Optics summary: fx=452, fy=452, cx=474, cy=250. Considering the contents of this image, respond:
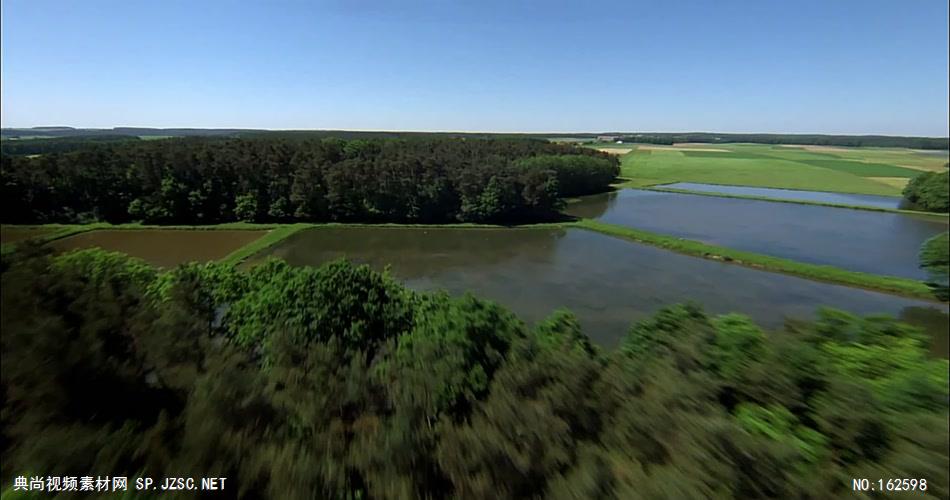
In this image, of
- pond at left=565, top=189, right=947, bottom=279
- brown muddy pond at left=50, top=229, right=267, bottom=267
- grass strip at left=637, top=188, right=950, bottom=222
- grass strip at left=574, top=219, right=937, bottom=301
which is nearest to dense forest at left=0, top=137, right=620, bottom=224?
brown muddy pond at left=50, top=229, right=267, bottom=267

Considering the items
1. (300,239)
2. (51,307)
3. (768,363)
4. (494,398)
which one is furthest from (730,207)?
(51,307)

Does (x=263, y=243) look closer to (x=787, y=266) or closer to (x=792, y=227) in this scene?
(x=787, y=266)

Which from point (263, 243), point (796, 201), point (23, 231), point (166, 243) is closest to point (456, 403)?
point (263, 243)

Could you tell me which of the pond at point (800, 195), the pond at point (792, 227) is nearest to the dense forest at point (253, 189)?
the pond at point (792, 227)

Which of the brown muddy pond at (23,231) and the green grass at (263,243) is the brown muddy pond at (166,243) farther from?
the brown muddy pond at (23,231)

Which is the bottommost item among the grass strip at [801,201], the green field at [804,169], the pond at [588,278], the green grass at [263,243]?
the pond at [588,278]

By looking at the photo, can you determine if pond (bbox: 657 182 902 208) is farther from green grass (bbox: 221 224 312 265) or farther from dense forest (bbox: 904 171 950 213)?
green grass (bbox: 221 224 312 265)

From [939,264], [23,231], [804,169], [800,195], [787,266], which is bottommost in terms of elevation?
[787,266]
